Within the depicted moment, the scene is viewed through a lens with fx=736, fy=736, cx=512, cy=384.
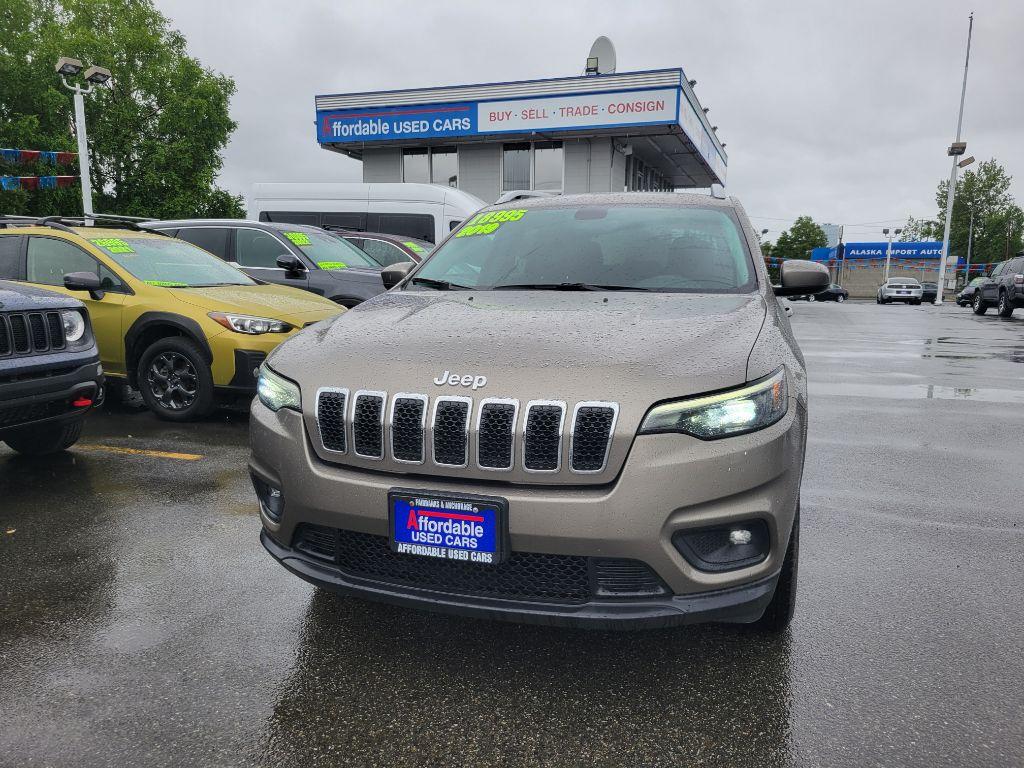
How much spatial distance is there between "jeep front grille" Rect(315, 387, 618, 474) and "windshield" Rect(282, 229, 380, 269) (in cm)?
701

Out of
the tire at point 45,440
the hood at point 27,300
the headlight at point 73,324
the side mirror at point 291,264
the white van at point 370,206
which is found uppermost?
the white van at point 370,206

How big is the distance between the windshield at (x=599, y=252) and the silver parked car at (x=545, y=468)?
28.6 inches

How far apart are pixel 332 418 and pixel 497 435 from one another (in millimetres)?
558

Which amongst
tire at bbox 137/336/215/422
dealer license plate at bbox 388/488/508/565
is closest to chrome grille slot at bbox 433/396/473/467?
dealer license plate at bbox 388/488/508/565

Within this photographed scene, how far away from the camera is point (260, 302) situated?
636cm

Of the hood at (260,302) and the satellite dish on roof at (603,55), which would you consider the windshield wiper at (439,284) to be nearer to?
the hood at (260,302)

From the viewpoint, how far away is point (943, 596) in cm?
305

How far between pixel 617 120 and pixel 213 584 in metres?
23.5

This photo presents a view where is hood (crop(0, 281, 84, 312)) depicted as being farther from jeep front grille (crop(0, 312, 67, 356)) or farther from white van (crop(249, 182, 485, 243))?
white van (crop(249, 182, 485, 243))

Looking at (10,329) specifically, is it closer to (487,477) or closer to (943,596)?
(487,477)

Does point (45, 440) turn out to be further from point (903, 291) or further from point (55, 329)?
point (903, 291)

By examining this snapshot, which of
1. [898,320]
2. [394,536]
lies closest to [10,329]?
[394,536]

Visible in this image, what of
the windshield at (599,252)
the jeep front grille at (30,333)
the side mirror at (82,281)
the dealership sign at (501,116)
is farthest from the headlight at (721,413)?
the dealership sign at (501,116)

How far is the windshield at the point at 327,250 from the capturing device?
903 centimetres
